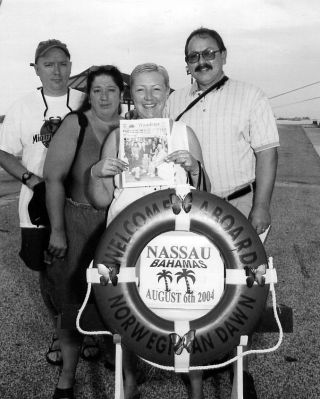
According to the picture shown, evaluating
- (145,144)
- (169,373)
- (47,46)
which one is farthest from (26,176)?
(169,373)

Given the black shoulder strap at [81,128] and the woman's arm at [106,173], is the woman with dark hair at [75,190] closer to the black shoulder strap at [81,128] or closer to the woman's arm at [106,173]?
the black shoulder strap at [81,128]

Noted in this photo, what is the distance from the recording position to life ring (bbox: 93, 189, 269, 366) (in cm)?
214

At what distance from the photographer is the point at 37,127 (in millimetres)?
3125

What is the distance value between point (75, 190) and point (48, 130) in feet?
1.68

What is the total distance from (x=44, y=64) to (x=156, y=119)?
1.22 m

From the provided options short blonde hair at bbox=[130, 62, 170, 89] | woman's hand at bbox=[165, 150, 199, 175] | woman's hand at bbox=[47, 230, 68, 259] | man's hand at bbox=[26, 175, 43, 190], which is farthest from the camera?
man's hand at bbox=[26, 175, 43, 190]

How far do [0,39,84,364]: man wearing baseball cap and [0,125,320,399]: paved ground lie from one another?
538mm

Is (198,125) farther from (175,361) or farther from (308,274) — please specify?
(308,274)

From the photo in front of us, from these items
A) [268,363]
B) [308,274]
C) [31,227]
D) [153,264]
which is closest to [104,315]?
[153,264]

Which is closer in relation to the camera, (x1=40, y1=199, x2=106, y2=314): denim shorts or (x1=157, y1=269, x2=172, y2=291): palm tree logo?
(x1=157, y1=269, x2=172, y2=291): palm tree logo

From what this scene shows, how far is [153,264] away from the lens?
2213mm

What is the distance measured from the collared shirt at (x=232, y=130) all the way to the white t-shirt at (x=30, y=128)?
2.59 feet

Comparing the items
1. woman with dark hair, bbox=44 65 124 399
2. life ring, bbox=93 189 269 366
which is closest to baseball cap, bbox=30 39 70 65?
woman with dark hair, bbox=44 65 124 399

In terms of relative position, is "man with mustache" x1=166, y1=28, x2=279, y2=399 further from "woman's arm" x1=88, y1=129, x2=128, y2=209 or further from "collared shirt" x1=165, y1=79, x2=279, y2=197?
"woman's arm" x1=88, y1=129, x2=128, y2=209
